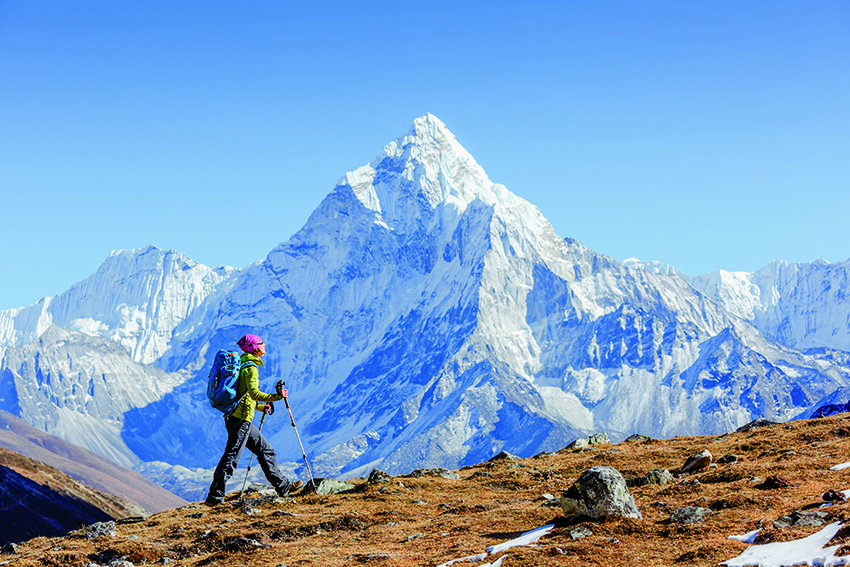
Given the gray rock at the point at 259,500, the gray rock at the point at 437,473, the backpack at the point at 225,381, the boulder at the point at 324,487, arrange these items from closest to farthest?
the backpack at the point at 225,381
the gray rock at the point at 259,500
the boulder at the point at 324,487
the gray rock at the point at 437,473

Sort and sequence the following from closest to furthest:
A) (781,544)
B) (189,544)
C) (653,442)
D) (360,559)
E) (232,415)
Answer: (781,544) → (360,559) → (189,544) → (232,415) → (653,442)

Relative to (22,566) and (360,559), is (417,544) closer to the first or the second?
(360,559)

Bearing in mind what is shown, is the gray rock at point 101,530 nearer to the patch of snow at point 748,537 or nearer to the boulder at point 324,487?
the boulder at point 324,487

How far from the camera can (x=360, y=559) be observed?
22172mm

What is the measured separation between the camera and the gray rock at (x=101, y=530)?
29.4m

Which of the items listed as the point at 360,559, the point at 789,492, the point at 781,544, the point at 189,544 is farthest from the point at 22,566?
the point at 789,492

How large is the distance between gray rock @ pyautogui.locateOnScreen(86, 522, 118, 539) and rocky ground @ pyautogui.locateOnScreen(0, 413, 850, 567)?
112 mm

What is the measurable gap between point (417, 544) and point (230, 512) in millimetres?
10087

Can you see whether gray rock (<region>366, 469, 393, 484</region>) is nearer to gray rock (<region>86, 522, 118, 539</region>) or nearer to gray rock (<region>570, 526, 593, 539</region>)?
gray rock (<region>86, 522, 118, 539</region>)

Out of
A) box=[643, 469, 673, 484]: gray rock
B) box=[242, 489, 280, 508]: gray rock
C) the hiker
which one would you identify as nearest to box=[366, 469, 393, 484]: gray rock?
→ box=[242, 489, 280, 508]: gray rock

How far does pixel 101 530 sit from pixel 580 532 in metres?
17.9

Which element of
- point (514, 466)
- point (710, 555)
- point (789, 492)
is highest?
point (514, 466)

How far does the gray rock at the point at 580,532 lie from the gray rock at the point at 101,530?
56.0ft

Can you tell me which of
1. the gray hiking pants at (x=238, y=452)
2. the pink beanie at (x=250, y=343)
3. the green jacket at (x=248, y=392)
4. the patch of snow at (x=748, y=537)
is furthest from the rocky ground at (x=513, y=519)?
the pink beanie at (x=250, y=343)
